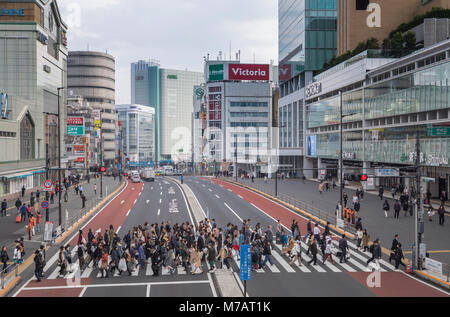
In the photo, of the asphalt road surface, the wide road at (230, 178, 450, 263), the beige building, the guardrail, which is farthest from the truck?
the guardrail

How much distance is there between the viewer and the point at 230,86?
145 meters

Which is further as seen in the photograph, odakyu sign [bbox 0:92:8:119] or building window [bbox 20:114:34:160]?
building window [bbox 20:114:34:160]

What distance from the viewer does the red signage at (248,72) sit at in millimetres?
141625

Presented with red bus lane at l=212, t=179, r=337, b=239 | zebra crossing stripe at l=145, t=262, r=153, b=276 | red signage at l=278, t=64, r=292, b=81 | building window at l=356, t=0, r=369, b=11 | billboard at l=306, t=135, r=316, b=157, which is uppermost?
building window at l=356, t=0, r=369, b=11

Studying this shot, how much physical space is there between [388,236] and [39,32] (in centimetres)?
5853

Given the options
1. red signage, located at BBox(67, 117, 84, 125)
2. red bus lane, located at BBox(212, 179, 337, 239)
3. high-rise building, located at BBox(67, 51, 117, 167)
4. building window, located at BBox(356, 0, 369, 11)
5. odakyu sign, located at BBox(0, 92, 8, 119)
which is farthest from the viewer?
high-rise building, located at BBox(67, 51, 117, 167)

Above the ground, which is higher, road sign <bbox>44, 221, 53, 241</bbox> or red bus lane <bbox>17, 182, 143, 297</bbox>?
road sign <bbox>44, 221, 53, 241</bbox>

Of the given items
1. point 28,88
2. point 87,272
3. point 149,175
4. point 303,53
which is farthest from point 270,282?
point 303,53

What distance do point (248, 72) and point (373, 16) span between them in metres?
68.9

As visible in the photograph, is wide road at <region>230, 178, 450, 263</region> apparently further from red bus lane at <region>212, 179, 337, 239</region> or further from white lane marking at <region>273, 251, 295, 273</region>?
white lane marking at <region>273, 251, 295, 273</region>

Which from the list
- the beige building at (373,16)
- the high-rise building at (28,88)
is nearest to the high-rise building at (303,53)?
the beige building at (373,16)

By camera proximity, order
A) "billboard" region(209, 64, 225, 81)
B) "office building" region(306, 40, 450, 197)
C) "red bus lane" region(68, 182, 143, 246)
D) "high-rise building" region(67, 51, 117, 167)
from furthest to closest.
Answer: "billboard" region(209, 64, 225, 81) → "high-rise building" region(67, 51, 117, 167) → "office building" region(306, 40, 450, 197) → "red bus lane" region(68, 182, 143, 246)

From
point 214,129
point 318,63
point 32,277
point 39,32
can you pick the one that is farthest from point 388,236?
point 214,129

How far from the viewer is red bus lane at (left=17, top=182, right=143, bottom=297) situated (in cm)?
1774
